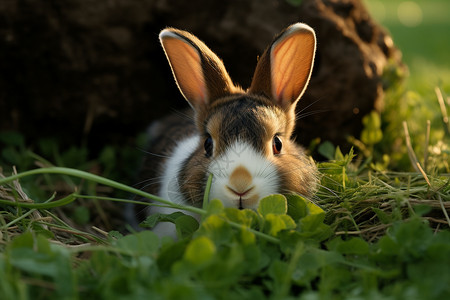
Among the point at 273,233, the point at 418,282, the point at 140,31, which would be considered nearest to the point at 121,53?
the point at 140,31

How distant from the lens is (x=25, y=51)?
452 cm

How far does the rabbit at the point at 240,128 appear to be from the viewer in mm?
2748

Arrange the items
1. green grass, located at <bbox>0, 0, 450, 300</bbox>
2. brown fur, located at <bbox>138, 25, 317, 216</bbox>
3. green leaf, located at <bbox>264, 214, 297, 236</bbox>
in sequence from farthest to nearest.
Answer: brown fur, located at <bbox>138, 25, 317, 216</bbox>, green leaf, located at <bbox>264, 214, 297, 236</bbox>, green grass, located at <bbox>0, 0, 450, 300</bbox>

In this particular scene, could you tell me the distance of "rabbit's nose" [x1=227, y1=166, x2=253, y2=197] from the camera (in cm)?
263

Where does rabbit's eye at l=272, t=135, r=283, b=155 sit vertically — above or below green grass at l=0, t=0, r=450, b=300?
above

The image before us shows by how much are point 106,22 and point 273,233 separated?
295 centimetres

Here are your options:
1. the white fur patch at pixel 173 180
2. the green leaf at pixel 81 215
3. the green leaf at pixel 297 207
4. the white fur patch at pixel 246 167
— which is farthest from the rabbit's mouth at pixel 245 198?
the green leaf at pixel 81 215

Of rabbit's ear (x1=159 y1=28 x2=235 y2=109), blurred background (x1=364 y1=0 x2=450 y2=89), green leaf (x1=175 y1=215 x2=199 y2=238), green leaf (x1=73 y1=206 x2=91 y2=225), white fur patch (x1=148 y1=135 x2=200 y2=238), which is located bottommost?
green leaf (x1=73 y1=206 x2=91 y2=225)

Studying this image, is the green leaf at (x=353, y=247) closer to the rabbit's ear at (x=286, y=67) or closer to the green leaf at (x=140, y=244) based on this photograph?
the green leaf at (x=140, y=244)

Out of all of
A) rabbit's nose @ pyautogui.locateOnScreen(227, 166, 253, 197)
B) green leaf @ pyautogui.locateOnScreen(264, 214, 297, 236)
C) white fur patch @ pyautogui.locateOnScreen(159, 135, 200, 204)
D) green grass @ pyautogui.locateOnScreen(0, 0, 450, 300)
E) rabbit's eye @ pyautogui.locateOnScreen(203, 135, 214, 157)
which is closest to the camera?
green grass @ pyautogui.locateOnScreen(0, 0, 450, 300)

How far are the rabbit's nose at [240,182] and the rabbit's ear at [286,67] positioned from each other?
0.94 metres

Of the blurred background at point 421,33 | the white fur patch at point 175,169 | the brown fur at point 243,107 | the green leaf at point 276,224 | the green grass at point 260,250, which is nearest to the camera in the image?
the green grass at point 260,250

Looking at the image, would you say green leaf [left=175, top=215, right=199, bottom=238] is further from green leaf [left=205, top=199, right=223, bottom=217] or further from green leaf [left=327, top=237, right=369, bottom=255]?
green leaf [left=327, top=237, right=369, bottom=255]

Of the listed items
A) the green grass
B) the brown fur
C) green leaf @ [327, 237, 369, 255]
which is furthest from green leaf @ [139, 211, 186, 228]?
green leaf @ [327, 237, 369, 255]
